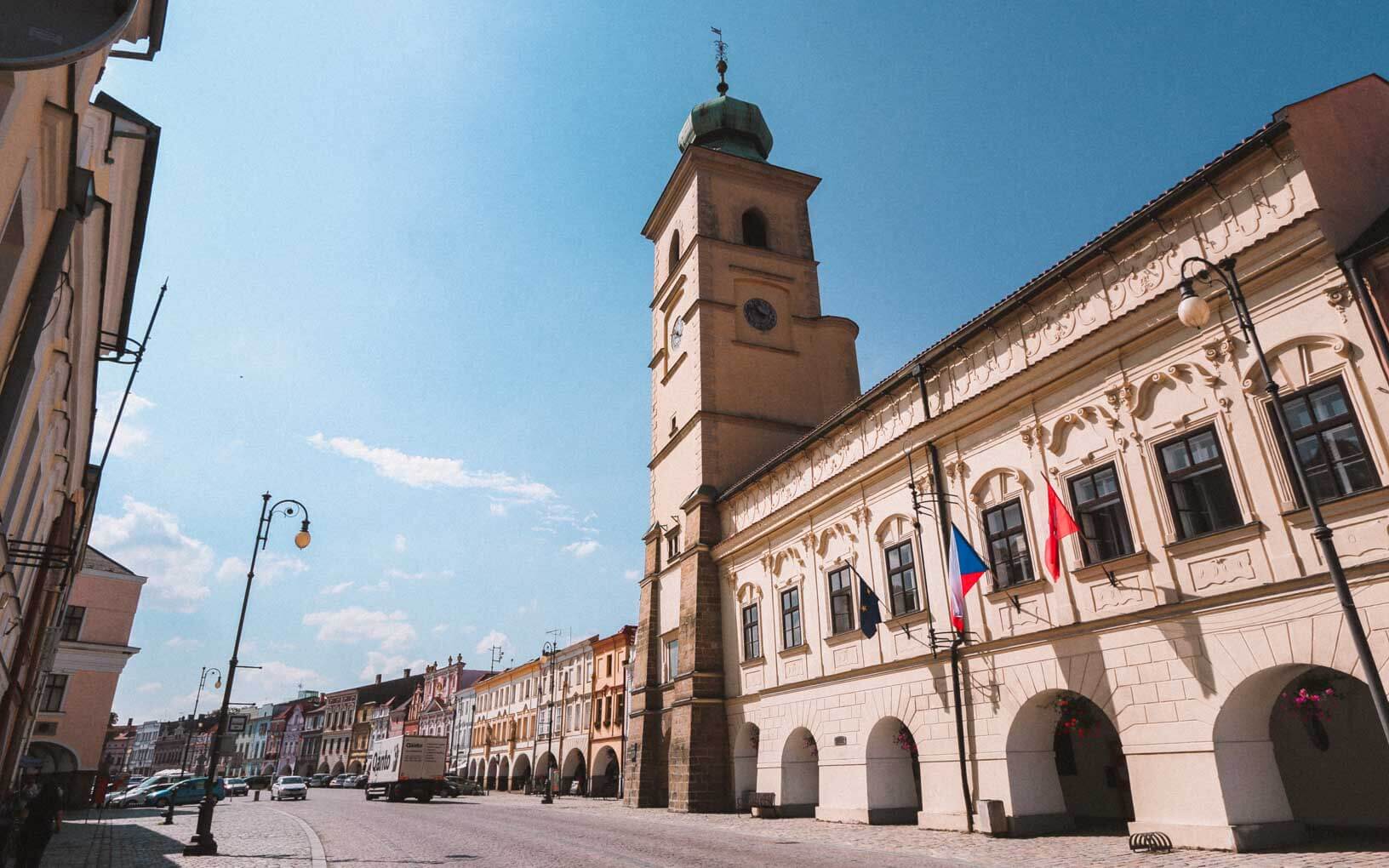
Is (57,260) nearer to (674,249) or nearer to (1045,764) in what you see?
(1045,764)

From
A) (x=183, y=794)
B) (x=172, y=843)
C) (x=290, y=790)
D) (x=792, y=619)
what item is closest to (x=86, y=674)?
(x=183, y=794)

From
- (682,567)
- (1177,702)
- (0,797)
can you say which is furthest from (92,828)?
(1177,702)

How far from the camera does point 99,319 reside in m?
10.3

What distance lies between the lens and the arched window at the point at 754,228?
38.2 meters

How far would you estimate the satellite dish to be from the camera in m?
2.77

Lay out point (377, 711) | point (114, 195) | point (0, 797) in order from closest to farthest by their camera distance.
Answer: point (114, 195)
point (0, 797)
point (377, 711)

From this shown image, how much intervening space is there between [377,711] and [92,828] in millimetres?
84692

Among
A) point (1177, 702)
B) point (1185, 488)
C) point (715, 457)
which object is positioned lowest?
point (1177, 702)

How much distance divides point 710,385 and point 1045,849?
21.9 m

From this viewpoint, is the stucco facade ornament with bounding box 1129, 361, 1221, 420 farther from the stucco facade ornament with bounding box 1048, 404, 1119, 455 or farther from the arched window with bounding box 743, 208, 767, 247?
the arched window with bounding box 743, 208, 767, 247

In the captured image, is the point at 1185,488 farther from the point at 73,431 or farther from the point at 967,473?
the point at 73,431

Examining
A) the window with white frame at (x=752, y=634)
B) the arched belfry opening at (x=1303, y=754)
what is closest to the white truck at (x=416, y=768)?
the window with white frame at (x=752, y=634)

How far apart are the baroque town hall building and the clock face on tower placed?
1038cm

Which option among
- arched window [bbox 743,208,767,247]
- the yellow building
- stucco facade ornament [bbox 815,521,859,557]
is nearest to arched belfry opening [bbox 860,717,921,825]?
stucco facade ornament [bbox 815,521,859,557]
